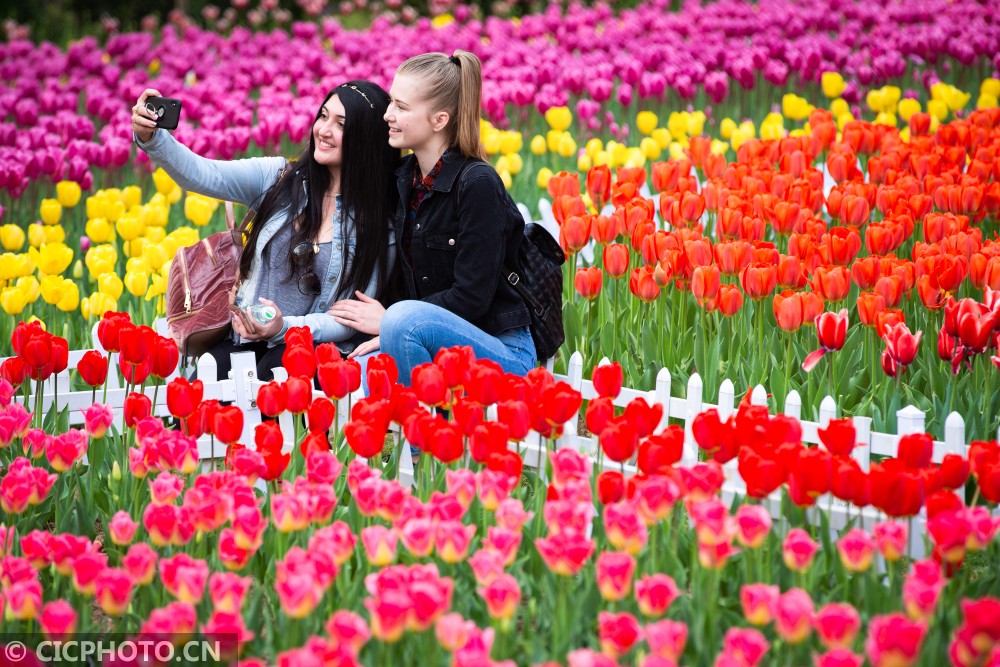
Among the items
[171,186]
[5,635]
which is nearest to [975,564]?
[5,635]

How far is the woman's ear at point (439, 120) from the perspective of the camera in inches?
167

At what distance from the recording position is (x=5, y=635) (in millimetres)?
2494

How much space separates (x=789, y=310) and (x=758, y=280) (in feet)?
0.74

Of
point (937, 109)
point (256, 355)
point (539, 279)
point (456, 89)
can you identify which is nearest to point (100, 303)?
point (256, 355)

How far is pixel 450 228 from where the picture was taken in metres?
4.19

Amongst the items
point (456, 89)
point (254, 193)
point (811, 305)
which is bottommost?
point (811, 305)

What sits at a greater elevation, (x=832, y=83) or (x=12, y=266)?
(x=832, y=83)

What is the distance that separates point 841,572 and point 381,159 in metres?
2.41

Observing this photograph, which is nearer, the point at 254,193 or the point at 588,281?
the point at 588,281

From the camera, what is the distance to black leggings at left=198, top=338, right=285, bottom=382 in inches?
167

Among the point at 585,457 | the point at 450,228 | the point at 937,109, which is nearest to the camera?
the point at 585,457

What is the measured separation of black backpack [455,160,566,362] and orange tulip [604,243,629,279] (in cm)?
27

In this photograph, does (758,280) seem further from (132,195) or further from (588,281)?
(132,195)

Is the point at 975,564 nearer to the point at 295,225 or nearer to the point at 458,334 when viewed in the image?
the point at 458,334
